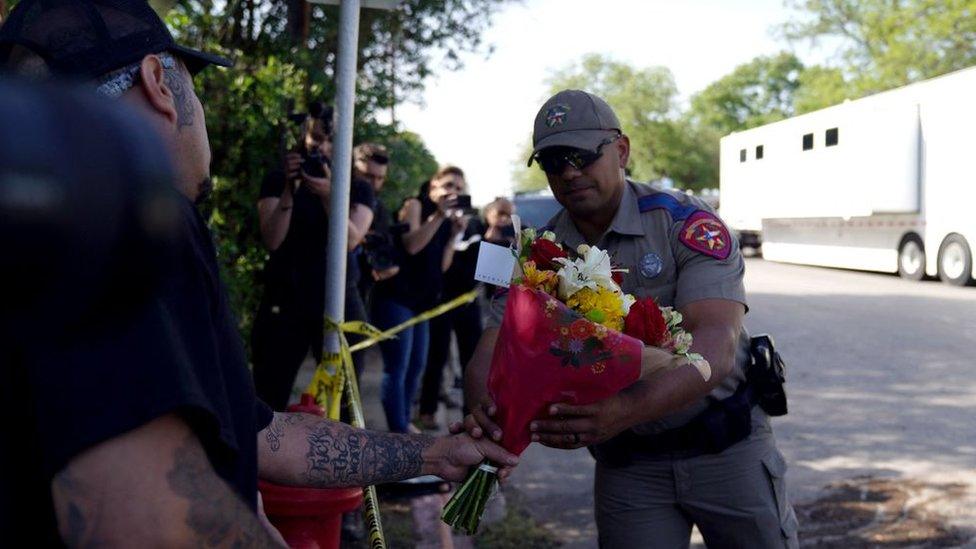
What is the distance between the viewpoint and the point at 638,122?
6103 cm

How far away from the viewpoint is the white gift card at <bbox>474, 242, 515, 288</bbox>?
2904mm

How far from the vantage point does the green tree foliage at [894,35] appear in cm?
3403

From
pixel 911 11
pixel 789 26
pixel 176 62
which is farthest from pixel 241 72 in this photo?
pixel 789 26

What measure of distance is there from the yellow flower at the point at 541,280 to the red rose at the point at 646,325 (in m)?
0.20

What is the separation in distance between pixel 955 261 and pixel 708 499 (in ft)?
57.6

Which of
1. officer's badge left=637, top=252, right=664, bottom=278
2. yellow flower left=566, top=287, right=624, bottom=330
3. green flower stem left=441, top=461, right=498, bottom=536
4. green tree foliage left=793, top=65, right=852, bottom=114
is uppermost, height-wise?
green tree foliage left=793, top=65, right=852, bottom=114

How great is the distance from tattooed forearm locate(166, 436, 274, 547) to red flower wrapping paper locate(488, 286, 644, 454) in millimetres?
1302

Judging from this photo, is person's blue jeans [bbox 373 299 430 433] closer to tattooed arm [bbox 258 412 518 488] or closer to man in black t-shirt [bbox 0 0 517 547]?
tattooed arm [bbox 258 412 518 488]

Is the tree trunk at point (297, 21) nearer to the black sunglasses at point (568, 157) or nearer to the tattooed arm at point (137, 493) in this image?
the black sunglasses at point (568, 157)

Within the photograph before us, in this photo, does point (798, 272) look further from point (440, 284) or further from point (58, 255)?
point (58, 255)

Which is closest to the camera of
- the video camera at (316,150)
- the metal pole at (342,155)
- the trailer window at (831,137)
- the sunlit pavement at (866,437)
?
the metal pole at (342,155)

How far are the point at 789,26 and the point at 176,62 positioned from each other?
4088 centimetres

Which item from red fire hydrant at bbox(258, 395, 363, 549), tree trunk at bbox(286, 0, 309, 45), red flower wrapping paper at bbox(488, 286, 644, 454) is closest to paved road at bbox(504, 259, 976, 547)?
red fire hydrant at bbox(258, 395, 363, 549)

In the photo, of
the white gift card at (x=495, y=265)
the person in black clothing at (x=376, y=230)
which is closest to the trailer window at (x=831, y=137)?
the person in black clothing at (x=376, y=230)
